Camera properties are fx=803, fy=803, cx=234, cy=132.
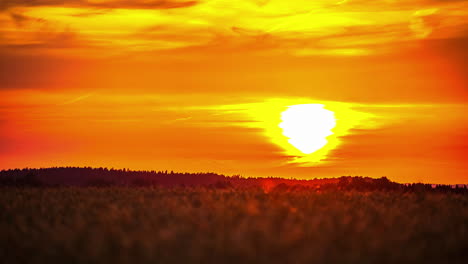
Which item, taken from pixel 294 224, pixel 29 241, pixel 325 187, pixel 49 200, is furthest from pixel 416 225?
pixel 325 187

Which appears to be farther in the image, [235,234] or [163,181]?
[163,181]

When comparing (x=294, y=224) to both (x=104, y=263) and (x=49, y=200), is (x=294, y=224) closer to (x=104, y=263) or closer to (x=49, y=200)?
(x=104, y=263)

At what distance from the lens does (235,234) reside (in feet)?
60.1

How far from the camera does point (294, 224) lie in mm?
21672

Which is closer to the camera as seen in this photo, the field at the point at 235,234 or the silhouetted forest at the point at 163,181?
the field at the point at 235,234

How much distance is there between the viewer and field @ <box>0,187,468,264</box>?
56.6 ft

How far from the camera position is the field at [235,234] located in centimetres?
1727

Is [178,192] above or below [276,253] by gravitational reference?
above

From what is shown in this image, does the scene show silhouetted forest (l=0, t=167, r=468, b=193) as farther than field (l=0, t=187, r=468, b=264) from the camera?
Yes

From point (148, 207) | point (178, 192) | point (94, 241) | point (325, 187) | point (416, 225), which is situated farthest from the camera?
point (325, 187)

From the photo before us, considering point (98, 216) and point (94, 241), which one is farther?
point (98, 216)

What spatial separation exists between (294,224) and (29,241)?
23.2 ft

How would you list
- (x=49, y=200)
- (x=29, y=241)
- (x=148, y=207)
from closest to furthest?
(x=29, y=241), (x=148, y=207), (x=49, y=200)

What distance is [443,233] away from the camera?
870 inches
